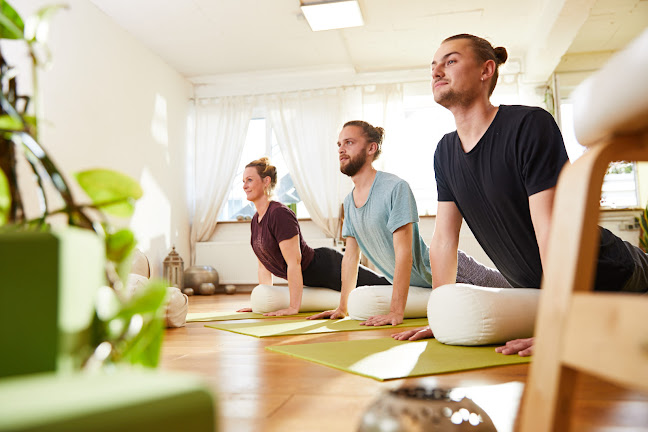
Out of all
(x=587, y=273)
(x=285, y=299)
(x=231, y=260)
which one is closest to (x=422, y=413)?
(x=587, y=273)

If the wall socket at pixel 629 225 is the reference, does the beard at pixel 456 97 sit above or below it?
above

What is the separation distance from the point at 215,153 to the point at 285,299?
332cm

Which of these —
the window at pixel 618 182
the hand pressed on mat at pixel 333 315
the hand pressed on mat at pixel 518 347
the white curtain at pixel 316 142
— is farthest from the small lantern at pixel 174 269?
the window at pixel 618 182

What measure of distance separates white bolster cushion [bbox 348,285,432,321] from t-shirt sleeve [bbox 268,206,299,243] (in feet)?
2.11

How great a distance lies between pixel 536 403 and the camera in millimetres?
555

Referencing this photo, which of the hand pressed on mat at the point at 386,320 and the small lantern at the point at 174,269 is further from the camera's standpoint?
the small lantern at the point at 174,269

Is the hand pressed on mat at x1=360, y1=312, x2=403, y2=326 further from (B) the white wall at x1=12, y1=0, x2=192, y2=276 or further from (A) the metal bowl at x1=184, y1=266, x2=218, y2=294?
(A) the metal bowl at x1=184, y1=266, x2=218, y2=294

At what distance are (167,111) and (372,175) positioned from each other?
12.3 feet

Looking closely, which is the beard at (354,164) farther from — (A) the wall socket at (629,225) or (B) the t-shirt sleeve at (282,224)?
(A) the wall socket at (629,225)

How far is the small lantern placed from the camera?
540cm

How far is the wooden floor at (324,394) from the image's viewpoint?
84 cm

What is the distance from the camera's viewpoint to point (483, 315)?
5.70ft

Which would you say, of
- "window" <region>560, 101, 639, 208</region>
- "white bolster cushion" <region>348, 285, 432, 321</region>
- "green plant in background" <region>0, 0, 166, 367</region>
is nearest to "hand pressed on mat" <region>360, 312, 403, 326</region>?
"white bolster cushion" <region>348, 285, 432, 321</region>

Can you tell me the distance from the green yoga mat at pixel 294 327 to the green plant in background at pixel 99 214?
1.68 meters
